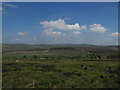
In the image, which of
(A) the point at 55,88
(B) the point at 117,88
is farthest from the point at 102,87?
(A) the point at 55,88

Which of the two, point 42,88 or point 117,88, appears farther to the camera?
point 42,88

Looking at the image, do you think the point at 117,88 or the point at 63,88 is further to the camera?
the point at 63,88

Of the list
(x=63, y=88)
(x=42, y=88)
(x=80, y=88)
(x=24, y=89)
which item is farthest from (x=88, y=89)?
(x=24, y=89)

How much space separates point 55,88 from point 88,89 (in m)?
1.24

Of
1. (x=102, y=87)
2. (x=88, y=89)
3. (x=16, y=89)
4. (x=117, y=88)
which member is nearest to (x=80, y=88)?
(x=88, y=89)

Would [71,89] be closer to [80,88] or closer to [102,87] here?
[80,88]

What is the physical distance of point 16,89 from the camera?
5797mm

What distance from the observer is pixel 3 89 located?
568 centimetres

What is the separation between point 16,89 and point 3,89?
47 cm

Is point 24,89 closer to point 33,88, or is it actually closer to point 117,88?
point 33,88

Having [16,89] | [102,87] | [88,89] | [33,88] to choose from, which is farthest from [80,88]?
[16,89]

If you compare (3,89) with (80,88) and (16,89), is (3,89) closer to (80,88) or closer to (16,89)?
(16,89)

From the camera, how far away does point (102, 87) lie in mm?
5859

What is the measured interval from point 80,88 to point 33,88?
181 cm
